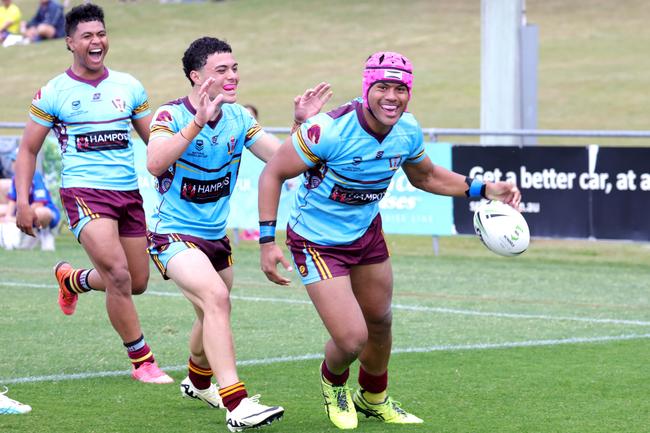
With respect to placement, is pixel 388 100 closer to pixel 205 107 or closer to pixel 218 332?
pixel 205 107

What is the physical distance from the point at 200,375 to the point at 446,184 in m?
1.80

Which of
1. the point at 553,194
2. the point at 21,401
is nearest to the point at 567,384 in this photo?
the point at 21,401

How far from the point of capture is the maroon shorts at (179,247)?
7.38 metres

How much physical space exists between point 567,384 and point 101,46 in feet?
12.0

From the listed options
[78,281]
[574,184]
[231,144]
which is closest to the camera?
[231,144]

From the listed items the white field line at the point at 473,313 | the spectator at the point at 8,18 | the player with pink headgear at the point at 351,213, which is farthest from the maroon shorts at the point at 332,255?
the spectator at the point at 8,18

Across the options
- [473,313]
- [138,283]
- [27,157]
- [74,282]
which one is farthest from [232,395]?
[473,313]

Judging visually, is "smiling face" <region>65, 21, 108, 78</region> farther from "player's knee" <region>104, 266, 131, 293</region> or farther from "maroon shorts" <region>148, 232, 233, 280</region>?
"maroon shorts" <region>148, 232, 233, 280</region>

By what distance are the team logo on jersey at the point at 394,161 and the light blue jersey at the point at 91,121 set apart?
2.37 m

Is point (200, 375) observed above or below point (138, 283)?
below

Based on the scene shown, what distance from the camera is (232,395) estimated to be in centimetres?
680

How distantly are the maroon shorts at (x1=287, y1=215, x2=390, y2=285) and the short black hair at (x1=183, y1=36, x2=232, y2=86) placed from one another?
108 cm

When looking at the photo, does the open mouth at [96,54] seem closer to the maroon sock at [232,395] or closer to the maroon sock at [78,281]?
the maroon sock at [78,281]

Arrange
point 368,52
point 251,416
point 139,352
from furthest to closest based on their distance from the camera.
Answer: point 368,52 → point 139,352 → point 251,416
